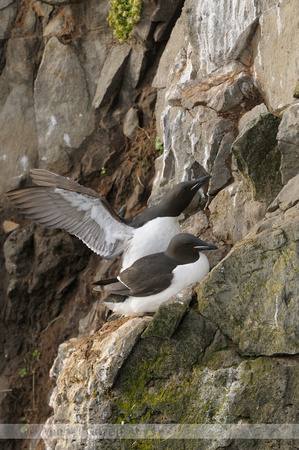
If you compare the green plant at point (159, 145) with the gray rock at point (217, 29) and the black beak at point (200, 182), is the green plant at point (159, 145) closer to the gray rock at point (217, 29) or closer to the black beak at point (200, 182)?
the gray rock at point (217, 29)

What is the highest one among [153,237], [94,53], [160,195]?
[94,53]

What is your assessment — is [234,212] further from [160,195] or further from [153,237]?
[160,195]

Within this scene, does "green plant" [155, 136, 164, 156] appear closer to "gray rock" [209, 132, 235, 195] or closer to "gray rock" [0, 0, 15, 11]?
"gray rock" [209, 132, 235, 195]

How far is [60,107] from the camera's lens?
10.7m

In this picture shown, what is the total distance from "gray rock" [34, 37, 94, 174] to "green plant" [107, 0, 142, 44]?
1.06 metres

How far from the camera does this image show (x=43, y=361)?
1039 centimetres

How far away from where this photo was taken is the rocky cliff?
4.85 metres

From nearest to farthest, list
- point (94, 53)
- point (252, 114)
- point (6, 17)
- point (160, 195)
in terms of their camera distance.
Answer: point (252, 114) → point (160, 195) → point (94, 53) → point (6, 17)

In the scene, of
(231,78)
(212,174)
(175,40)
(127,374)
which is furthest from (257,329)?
(175,40)

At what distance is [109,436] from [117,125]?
19.9 ft

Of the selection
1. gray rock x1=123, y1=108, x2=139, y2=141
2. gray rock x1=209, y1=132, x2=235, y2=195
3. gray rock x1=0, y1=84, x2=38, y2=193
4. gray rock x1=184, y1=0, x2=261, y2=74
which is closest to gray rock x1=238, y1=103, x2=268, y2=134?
gray rock x1=209, y1=132, x2=235, y2=195

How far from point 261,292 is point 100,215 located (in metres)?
3.12

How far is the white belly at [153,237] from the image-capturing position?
7129 mm

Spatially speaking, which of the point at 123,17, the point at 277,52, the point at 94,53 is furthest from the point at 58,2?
the point at 277,52
